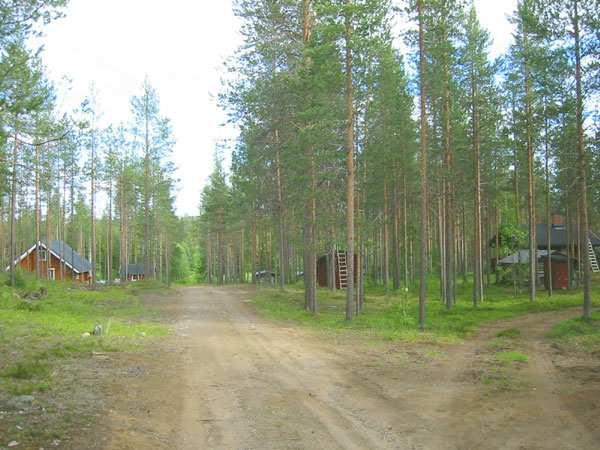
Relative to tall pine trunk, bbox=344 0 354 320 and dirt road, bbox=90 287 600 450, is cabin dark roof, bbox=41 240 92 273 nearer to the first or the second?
tall pine trunk, bbox=344 0 354 320

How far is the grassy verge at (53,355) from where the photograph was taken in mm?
6598

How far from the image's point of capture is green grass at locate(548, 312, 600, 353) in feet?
47.3

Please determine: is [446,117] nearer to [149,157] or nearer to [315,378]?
[315,378]

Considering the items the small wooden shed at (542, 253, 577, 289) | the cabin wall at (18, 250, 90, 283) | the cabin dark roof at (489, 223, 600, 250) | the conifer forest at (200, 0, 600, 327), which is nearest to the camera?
the conifer forest at (200, 0, 600, 327)

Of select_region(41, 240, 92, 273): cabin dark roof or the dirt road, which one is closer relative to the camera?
the dirt road

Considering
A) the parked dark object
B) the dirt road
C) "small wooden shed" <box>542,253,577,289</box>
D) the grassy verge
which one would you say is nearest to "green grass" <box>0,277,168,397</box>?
the grassy verge

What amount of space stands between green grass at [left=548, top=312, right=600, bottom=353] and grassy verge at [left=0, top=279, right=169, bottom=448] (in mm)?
11340

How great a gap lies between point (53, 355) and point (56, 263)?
179ft

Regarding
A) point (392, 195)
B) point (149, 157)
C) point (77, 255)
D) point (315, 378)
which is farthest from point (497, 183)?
point (77, 255)

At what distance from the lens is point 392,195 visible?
32.1 m

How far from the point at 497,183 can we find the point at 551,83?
16112 mm

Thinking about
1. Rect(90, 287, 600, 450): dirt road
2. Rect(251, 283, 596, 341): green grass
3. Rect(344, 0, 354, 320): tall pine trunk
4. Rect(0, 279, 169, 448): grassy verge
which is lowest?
Rect(251, 283, 596, 341): green grass

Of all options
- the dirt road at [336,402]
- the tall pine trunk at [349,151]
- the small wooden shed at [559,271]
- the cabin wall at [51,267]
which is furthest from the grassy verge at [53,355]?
the cabin wall at [51,267]

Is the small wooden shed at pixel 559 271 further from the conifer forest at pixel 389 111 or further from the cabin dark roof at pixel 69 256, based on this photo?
the cabin dark roof at pixel 69 256
